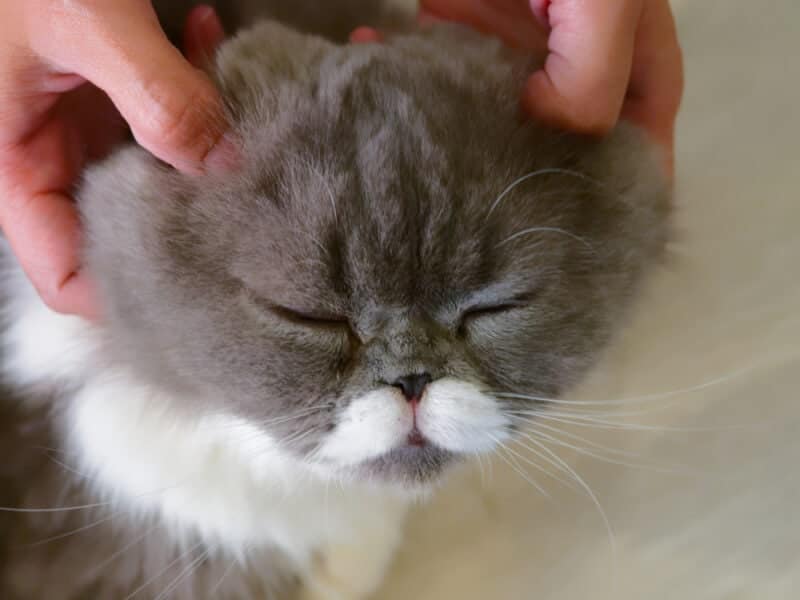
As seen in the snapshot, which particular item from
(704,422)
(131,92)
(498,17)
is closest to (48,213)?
(131,92)

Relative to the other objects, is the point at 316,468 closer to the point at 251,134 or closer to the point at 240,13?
the point at 251,134

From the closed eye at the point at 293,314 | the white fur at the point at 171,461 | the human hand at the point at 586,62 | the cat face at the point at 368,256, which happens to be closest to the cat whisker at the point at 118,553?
the white fur at the point at 171,461

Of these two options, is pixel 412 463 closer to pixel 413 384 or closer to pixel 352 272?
pixel 413 384

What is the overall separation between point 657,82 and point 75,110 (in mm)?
683

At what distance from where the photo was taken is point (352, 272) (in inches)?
27.5

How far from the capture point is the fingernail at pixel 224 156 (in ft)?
2.36

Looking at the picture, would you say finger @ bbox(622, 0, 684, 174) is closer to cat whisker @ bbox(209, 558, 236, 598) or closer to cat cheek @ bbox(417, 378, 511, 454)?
cat cheek @ bbox(417, 378, 511, 454)

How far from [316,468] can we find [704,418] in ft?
2.31

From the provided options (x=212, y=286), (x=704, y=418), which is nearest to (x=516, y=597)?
(x=704, y=418)

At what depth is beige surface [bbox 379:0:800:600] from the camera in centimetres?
117

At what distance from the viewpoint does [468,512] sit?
1.24 metres

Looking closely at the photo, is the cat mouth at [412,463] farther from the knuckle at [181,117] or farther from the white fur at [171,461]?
the knuckle at [181,117]

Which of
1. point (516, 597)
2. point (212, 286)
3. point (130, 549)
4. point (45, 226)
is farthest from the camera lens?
point (516, 597)

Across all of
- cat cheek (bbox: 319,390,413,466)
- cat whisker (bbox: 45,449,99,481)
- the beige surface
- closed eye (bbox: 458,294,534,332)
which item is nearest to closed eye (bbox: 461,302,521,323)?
closed eye (bbox: 458,294,534,332)
